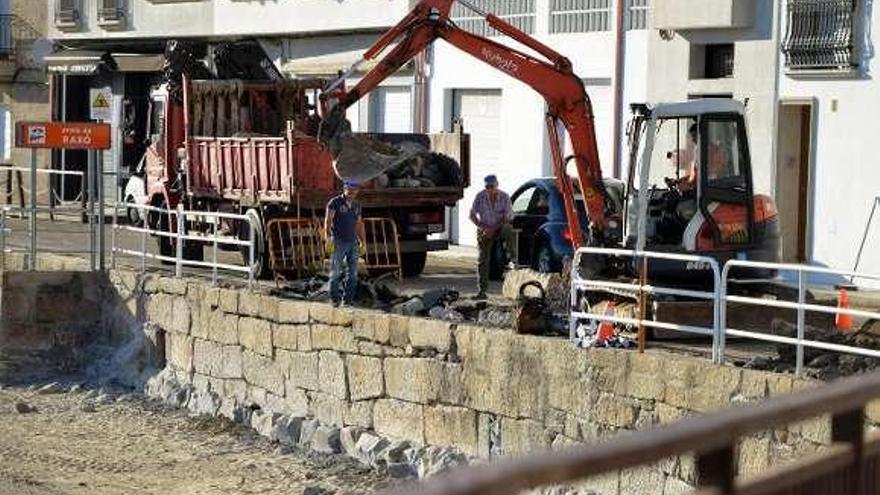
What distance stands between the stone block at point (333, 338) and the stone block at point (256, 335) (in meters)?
0.99

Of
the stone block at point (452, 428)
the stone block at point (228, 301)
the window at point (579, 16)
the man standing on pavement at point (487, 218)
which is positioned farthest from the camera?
the window at point (579, 16)

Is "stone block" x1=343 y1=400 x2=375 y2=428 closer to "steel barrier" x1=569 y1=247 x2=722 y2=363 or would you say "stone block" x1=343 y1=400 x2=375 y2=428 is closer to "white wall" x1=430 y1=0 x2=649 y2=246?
"steel barrier" x1=569 y1=247 x2=722 y2=363

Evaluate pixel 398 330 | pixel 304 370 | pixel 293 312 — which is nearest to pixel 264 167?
pixel 293 312

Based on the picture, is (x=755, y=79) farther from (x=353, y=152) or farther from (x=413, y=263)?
(x=353, y=152)

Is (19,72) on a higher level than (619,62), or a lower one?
higher

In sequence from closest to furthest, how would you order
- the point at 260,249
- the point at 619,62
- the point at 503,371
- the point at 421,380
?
the point at 503,371
the point at 421,380
the point at 260,249
the point at 619,62

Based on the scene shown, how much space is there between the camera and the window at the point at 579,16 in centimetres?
2614

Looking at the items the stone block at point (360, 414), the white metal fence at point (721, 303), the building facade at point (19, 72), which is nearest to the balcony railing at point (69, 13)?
the building facade at point (19, 72)

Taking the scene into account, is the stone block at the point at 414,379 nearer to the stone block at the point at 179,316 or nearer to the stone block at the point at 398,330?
the stone block at the point at 398,330

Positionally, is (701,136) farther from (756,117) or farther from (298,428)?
(756,117)

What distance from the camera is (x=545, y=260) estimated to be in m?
20.7

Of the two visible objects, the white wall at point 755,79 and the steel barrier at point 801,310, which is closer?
the steel barrier at point 801,310

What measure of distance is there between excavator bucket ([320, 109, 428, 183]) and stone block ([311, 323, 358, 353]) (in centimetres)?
248

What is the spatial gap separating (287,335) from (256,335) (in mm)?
742
